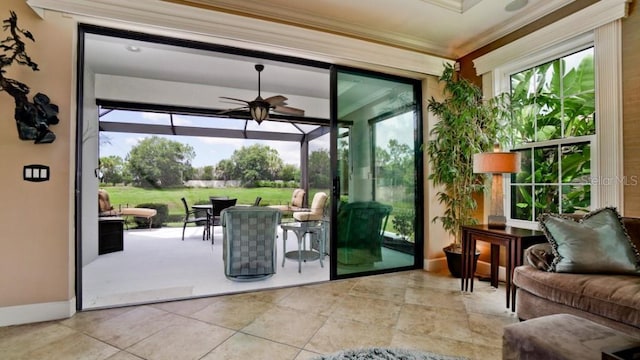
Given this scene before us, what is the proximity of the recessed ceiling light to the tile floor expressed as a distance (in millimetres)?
2860

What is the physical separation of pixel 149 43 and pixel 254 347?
2.88 meters

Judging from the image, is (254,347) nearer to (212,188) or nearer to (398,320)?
(398,320)

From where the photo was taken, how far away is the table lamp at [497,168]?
2918 mm

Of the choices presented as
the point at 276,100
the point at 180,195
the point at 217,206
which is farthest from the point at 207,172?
the point at 276,100

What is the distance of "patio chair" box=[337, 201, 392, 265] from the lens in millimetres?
3591

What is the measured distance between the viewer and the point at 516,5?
299cm

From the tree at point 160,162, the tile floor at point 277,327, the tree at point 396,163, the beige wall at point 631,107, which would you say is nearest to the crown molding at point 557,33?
the beige wall at point 631,107

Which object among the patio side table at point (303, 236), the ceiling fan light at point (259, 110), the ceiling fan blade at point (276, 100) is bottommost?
the patio side table at point (303, 236)

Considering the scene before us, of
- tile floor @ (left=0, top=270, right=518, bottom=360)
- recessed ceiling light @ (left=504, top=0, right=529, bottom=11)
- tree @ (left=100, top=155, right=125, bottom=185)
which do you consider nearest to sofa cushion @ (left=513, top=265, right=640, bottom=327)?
tile floor @ (left=0, top=270, right=518, bottom=360)

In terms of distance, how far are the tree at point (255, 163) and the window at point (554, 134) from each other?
21.2 ft

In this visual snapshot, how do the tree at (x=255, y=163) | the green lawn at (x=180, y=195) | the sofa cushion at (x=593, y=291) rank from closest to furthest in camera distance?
the sofa cushion at (x=593, y=291) → the green lawn at (x=180, y=195) → the tree at (x=255, y=163)

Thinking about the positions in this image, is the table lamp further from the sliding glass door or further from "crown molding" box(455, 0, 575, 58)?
"crown molding" box(455, 0, 575, 58)

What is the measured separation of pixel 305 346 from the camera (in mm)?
2053

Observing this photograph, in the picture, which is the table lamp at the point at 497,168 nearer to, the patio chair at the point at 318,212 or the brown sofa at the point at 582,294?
the brown sofa at the point at 582,294
